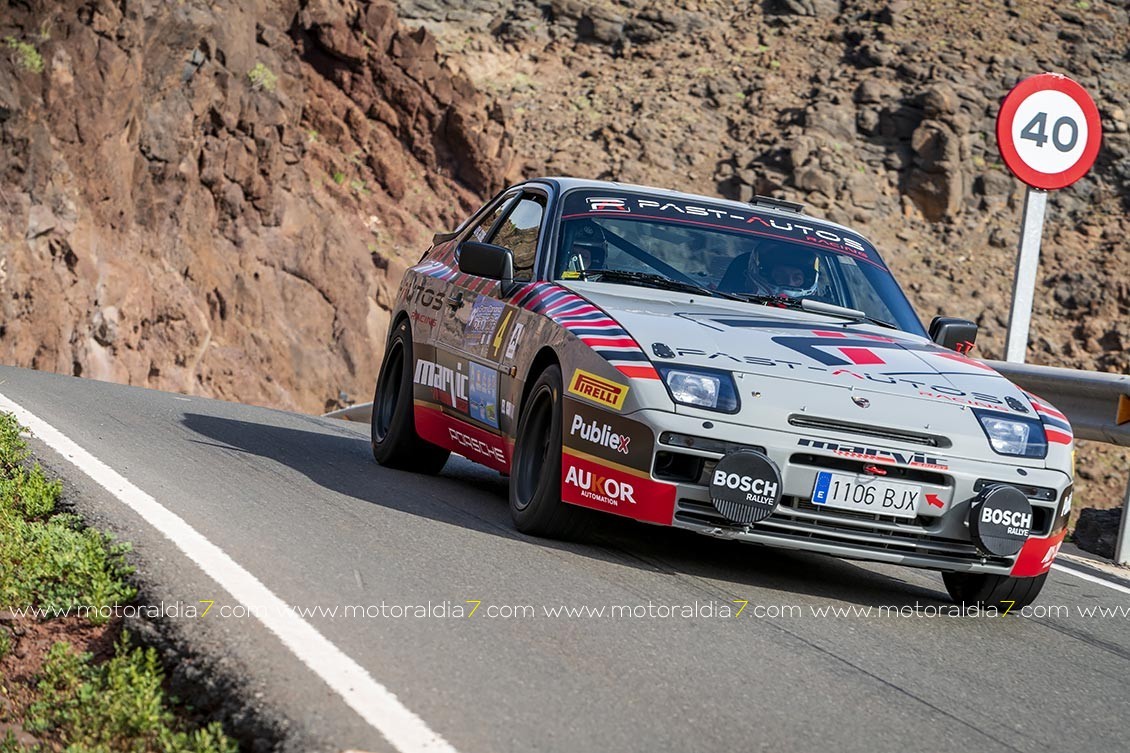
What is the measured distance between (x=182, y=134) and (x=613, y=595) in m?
20.7

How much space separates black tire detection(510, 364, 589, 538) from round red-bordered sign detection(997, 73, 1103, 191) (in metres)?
4.29

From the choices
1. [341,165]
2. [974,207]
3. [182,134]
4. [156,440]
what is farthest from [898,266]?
[156,440]

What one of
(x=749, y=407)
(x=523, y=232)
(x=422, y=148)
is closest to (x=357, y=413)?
(x=523, y=232)

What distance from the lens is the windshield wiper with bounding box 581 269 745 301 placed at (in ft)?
22.9

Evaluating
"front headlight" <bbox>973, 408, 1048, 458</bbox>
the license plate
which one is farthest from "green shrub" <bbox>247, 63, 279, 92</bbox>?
the license plate

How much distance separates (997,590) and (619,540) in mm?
1529

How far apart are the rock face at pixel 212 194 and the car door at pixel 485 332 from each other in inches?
544

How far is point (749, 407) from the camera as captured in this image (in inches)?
221

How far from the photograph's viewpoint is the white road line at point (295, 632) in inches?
137

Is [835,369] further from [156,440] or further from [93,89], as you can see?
[93,89]

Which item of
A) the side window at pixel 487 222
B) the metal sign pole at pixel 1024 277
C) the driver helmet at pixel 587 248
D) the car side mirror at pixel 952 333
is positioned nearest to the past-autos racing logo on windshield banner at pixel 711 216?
the driver helmet at pixel 587 248

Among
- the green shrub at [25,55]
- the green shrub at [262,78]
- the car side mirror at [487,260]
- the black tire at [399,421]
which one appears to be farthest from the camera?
the green shrub at [262,78]

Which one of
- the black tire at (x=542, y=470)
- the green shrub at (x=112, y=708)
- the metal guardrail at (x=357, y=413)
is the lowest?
the metal guardrail at (x=357, y=413)

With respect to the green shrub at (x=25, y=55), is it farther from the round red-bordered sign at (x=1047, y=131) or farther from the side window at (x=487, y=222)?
the round red-bordered sign at (x=1047, y=131)
